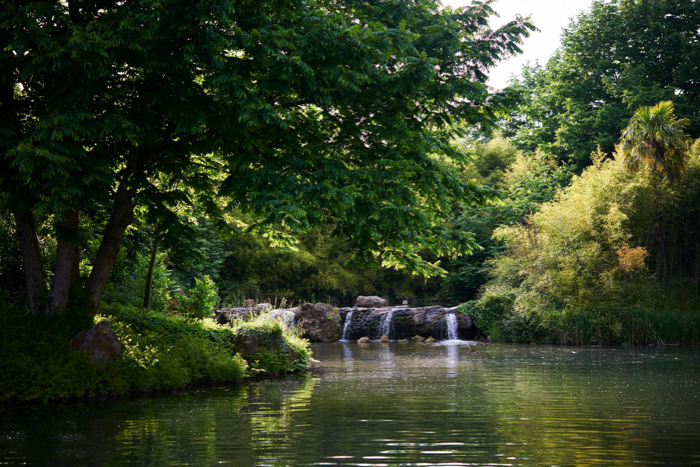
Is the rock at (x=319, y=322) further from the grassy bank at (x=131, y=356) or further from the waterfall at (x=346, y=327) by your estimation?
the grassy bank at (x=131, y=356)

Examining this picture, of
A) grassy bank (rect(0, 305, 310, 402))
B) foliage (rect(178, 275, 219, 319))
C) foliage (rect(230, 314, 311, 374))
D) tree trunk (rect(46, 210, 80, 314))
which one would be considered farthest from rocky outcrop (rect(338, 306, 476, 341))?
tree trunk (rect(46, 210, 80, 314))

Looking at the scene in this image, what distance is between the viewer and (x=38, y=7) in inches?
391

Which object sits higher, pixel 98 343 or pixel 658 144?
pixel 658 144

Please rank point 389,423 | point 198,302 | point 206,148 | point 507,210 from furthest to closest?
point 507,210, point 198,302, point 206,148, point 389,423

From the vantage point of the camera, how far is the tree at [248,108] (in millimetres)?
9867

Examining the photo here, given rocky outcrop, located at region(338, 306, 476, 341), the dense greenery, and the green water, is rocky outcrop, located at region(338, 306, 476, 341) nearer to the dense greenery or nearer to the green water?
the dense greenery

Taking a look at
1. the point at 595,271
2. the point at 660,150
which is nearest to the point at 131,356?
the point at 595,271

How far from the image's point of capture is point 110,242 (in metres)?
13.4

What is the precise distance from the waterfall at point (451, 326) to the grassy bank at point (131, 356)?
16068 millimetres

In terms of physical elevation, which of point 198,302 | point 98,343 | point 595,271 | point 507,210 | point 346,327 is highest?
point 507,210

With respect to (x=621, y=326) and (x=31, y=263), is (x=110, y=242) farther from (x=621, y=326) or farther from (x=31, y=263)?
(x=621, y=326)

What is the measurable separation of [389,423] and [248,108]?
16.6 feet

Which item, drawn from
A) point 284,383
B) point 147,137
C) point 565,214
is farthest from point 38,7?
point 565,214

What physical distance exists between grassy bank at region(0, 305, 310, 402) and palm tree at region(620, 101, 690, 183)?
19.5 metres
